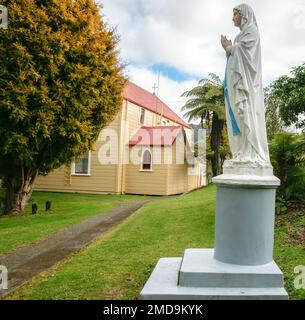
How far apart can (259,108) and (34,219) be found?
10.0 meters

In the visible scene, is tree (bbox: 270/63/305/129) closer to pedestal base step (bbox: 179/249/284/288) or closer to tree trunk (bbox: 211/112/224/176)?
pedestal base step (bbox: 179/249/284/288)

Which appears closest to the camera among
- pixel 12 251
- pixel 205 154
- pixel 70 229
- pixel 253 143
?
pixel 253 143

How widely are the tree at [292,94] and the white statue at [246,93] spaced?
21.4 ft

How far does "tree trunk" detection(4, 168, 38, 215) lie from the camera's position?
14.0m

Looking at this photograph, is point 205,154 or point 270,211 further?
point 205,154

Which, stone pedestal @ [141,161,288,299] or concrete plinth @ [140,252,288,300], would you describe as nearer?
concrete plinth @ [140,252,288,300]

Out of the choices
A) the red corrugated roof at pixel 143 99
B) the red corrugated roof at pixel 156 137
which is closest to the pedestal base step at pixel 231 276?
the red corrugated roof at pixel 156 137

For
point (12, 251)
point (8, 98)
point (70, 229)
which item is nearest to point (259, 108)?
point (12, 251)

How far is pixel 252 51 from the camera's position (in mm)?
5051

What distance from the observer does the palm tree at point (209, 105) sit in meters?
27.1

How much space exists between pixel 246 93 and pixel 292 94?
23.5ft

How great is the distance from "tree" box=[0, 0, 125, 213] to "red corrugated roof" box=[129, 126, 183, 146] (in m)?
8.86

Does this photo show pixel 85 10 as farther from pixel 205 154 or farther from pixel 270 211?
pixel 205 154

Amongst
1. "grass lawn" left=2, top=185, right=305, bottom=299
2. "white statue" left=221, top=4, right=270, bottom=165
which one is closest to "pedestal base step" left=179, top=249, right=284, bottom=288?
"grass lawn" left=2, top=185, right=305, bottom=299
